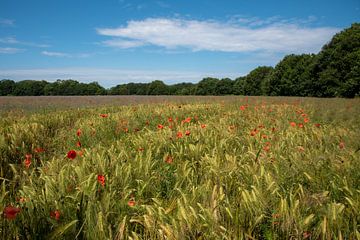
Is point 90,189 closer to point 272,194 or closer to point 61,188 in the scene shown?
point 61,188

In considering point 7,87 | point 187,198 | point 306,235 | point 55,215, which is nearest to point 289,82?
point 187,198

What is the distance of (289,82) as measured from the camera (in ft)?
154

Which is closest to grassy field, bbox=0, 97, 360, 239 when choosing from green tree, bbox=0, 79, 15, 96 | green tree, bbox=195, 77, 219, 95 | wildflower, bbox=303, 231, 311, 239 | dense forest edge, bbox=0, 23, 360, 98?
wildflower, bbox=303, 231, 311, 239

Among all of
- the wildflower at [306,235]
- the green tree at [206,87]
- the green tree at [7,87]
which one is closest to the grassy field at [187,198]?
the wildflower at [306,235]

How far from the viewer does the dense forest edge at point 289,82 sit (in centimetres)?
3359

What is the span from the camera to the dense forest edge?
3359 centimetres

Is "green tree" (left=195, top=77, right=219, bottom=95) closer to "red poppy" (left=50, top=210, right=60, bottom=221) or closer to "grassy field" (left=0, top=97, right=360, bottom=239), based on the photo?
"grassy field" (left=0, top=97, right=360, bottom=239)

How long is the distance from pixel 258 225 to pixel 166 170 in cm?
142

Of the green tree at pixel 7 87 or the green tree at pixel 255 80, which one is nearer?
the green tree at pixel 7 87

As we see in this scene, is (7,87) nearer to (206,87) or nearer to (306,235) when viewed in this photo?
(206,87)

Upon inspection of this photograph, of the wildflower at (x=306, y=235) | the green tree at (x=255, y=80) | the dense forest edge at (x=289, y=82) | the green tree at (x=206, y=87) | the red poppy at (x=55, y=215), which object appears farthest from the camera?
the green tree at (x=206, y=87)

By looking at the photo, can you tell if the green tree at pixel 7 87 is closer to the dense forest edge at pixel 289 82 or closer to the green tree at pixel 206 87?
the dense forest edge at pixel 289 82

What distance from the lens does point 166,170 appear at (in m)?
2.93

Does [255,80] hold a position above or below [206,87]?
above
